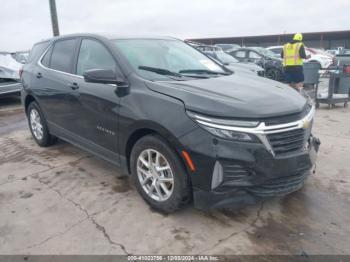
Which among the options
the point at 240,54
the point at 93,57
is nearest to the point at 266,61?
the point at 240,54

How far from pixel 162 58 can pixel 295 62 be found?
595 cm

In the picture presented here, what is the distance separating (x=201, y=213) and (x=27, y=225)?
1.64 m

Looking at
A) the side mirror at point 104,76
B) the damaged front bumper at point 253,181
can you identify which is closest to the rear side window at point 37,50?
the side mirror at point 104,76

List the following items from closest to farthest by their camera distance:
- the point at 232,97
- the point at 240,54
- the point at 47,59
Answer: the point at 232,97 → the point at 47,59 → the point at 240,54

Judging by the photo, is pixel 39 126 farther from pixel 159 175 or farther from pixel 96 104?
pixel 159 175

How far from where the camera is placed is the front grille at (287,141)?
2787 mm

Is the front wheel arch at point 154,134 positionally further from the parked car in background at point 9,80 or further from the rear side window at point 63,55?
the parked car in background at point 9,80

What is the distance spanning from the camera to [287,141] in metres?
2.87

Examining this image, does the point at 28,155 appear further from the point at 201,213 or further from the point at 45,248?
the point at 201,213

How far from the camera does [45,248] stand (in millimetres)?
2801

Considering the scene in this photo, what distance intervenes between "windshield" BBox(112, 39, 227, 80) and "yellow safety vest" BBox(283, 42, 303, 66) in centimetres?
514

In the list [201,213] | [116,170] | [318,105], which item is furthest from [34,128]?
[318,105]

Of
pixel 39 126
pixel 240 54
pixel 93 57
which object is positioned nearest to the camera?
pixel 93 57

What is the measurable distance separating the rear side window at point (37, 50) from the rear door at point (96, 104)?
129cm
